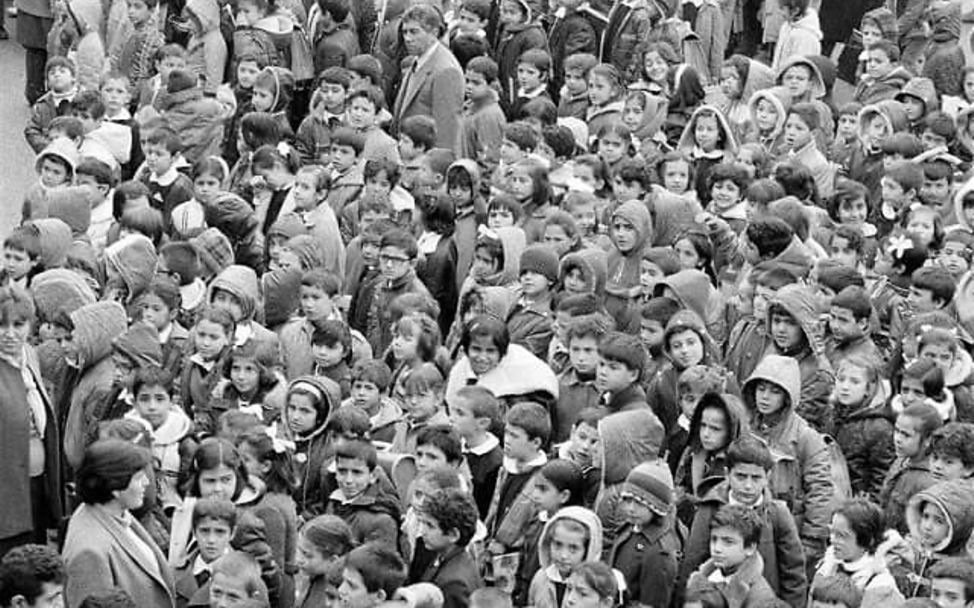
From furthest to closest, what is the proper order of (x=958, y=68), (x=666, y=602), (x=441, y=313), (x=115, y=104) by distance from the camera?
(x=958, y=68) → (x=115, y=104) → (x=441, y=313) → (x=666, y=602)

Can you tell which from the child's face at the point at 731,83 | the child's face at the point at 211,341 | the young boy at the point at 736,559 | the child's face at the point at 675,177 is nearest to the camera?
the young boy at the point at 736,559

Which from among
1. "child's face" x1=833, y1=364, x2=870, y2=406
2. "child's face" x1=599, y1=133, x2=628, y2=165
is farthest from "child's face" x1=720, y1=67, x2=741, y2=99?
"child's face" x1=833, y1=364, x2=870, y2=406

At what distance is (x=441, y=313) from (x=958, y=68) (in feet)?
16.3

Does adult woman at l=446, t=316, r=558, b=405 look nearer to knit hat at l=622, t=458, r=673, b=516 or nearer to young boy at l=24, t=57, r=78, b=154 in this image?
knit hat at l=622, t=458, r=673, b=516

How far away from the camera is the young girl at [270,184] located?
12.3m

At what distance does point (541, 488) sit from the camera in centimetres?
857

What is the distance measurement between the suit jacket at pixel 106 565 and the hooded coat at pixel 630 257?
398cm

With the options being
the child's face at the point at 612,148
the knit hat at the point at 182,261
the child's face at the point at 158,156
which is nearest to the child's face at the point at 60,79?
the child's face at the point at 158,156

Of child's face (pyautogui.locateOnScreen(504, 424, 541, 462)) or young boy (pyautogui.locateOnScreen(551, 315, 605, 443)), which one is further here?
young boy (pyautogui.locateOnScreen(551, 315, 605, 443))

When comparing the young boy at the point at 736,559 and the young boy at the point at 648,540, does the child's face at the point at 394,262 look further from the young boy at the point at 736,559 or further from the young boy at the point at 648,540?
the young boy at the point at 736,559

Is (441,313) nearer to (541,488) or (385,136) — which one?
(385,136)

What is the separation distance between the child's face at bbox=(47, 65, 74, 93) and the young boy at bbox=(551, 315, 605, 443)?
212 inches

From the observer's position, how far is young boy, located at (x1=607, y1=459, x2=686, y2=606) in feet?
27.2

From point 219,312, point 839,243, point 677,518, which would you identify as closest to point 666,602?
point 677,518
